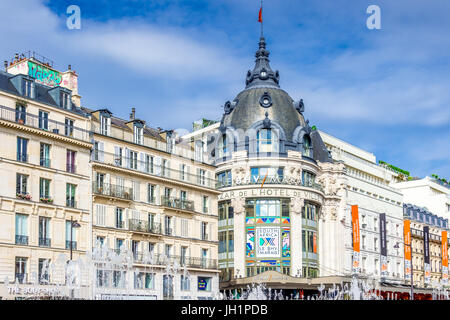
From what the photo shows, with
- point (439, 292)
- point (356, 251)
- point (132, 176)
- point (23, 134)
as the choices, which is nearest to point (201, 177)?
point (132, 176)

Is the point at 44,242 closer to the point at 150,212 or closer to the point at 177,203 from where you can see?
the point at 150,212

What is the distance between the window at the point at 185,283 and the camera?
2233 inches

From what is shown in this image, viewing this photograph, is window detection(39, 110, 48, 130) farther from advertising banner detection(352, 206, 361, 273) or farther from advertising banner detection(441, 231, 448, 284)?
advertising banner detection(441, 231, 448, 284)

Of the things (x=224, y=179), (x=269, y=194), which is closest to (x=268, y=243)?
(x=269, y=194)

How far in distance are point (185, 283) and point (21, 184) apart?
56.9 feet

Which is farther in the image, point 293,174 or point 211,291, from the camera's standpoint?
point 293,174

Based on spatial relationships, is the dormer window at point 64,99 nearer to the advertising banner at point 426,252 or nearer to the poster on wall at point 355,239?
the poster on wall at point 355,239

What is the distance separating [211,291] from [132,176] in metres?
12.9

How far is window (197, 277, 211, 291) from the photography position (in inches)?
2308

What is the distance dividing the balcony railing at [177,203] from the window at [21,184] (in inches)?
522

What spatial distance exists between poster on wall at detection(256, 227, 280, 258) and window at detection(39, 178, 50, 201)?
27.7 meters
